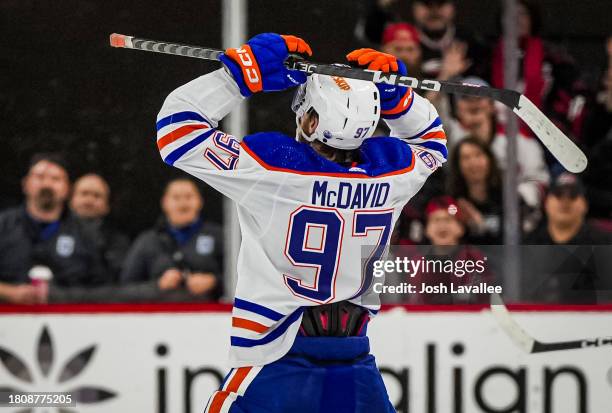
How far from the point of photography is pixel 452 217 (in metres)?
4.00

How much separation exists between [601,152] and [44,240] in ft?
6.67

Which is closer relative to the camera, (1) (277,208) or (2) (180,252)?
(1) (277,208)

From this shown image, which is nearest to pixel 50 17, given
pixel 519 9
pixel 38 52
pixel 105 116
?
pixel 38 52

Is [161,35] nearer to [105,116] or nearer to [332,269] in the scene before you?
[105,116]

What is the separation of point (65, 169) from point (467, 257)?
1.45m

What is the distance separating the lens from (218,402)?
2684mm

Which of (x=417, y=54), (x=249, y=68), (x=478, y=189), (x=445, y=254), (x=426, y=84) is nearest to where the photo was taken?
(x=249, y=68)

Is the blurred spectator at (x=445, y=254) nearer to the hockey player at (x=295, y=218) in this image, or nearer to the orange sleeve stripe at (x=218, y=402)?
the hockey player at (x=295, y=218)

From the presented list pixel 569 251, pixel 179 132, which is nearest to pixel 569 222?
pixel 569 251

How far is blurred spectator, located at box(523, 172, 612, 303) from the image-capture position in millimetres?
4035

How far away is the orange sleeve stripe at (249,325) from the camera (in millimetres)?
2686

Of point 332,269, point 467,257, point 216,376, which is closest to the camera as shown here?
point 332,269

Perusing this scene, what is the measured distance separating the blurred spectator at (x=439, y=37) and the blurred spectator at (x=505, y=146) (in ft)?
0.24

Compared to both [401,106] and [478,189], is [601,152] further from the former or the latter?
[401,106]
